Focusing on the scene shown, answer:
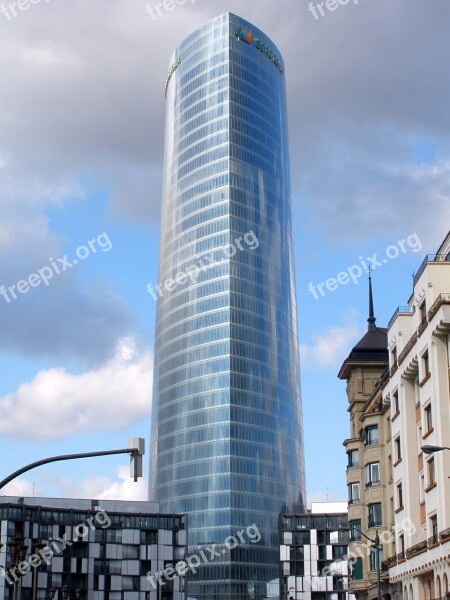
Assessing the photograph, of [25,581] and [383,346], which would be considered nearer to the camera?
[383,346]

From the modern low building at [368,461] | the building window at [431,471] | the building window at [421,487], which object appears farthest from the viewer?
the modern low building at [368,461]

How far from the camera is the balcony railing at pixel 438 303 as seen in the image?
48.8 meters

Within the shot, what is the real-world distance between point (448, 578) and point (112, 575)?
119166 millimetres

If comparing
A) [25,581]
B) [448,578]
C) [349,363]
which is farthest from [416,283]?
[25,581]

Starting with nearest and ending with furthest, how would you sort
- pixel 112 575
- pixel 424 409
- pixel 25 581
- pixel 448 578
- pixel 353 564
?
pixel 448 578, pixel 424 409, pixel 353 564, pixel 25 581, pixel 112 575

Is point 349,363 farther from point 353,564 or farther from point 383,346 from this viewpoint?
point 353,564

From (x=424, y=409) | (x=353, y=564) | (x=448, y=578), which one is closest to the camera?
(x=448, y=578)

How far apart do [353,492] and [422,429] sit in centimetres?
2327

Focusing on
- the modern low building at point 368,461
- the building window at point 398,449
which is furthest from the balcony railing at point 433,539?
the modern low building at point 368,461

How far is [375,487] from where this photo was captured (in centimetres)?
6962

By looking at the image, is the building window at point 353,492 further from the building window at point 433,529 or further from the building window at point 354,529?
the building window at point 433,529

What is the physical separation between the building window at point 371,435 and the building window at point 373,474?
1560mm

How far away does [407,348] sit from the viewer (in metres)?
57.5

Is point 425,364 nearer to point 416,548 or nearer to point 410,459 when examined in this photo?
point 410,459
